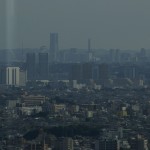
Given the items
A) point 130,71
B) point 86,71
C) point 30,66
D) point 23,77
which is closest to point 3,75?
point 23,77

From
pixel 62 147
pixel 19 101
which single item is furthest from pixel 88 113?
pixel 62 147

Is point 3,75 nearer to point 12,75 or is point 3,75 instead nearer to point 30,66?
point 12,75

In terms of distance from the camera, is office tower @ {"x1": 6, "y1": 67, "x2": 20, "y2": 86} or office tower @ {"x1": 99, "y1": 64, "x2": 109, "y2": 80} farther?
office tower @ {"x1": 99, "y1": 64, "x2": 109, "y2": 80}

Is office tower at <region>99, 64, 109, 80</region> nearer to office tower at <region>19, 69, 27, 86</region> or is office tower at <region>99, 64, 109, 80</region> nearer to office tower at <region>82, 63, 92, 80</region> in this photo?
office tower at <region>82, 63, 92, 80</region>

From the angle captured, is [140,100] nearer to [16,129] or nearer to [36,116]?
[36,116]

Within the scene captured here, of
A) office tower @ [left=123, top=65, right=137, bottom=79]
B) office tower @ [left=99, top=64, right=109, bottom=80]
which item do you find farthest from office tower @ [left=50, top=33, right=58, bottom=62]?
office tower @ [left=123, top=65, right=137, bottom=79]

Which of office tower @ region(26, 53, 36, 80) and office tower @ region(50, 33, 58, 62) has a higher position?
office tower @ region(50, 33, 58, 62)

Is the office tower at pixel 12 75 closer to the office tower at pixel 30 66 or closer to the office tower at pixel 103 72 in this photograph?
the office tower at pixel 30 66
